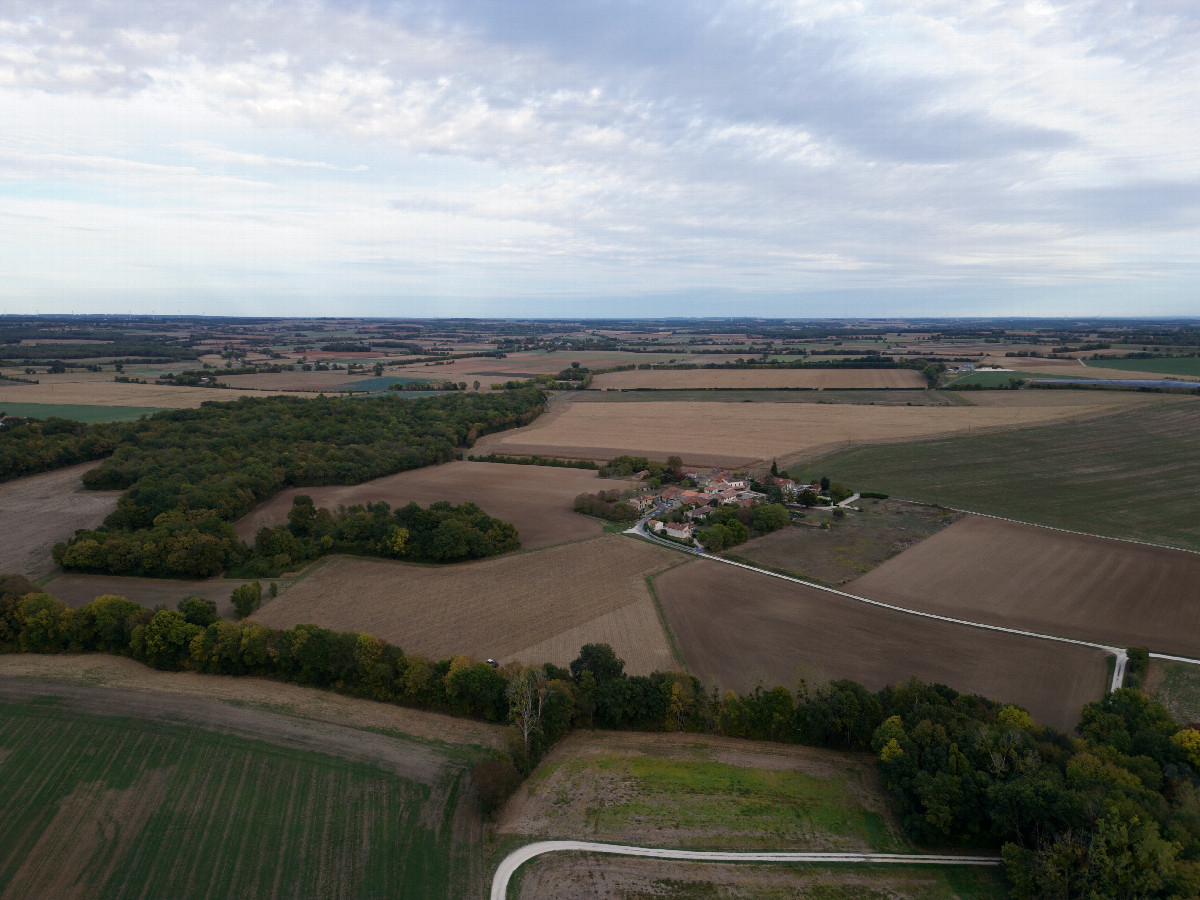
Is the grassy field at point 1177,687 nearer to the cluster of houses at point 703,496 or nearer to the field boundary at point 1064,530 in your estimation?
the field boundary at point 1064,530

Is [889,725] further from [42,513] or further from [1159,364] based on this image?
[1159,364]

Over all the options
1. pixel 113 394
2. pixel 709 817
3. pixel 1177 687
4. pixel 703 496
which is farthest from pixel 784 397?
pixel 113 394

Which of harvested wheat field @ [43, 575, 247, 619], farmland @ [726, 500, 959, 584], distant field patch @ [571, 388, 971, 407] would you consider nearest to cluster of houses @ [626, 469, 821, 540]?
farmland @ [726, 500, 959, 584]

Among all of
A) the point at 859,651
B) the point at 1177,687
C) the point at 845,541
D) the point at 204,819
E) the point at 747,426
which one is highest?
the point at 747,426

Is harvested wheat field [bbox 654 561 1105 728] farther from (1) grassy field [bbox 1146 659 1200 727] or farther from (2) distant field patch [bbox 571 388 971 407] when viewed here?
(2) distant field patch [bbox 571 388 971 407]

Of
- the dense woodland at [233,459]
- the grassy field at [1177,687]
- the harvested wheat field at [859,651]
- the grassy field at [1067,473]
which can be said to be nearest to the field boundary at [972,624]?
the harvested wheat field at [859,651]

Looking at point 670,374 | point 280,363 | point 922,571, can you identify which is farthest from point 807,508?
point 280,363

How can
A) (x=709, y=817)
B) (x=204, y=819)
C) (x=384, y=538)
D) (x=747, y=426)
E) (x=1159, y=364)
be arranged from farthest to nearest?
1. (x=1159, y=364)
2. (x=747, y=426)
3. (x=384, y=538)
4. (x=709, y=817)
5. (x=204, y=819)
